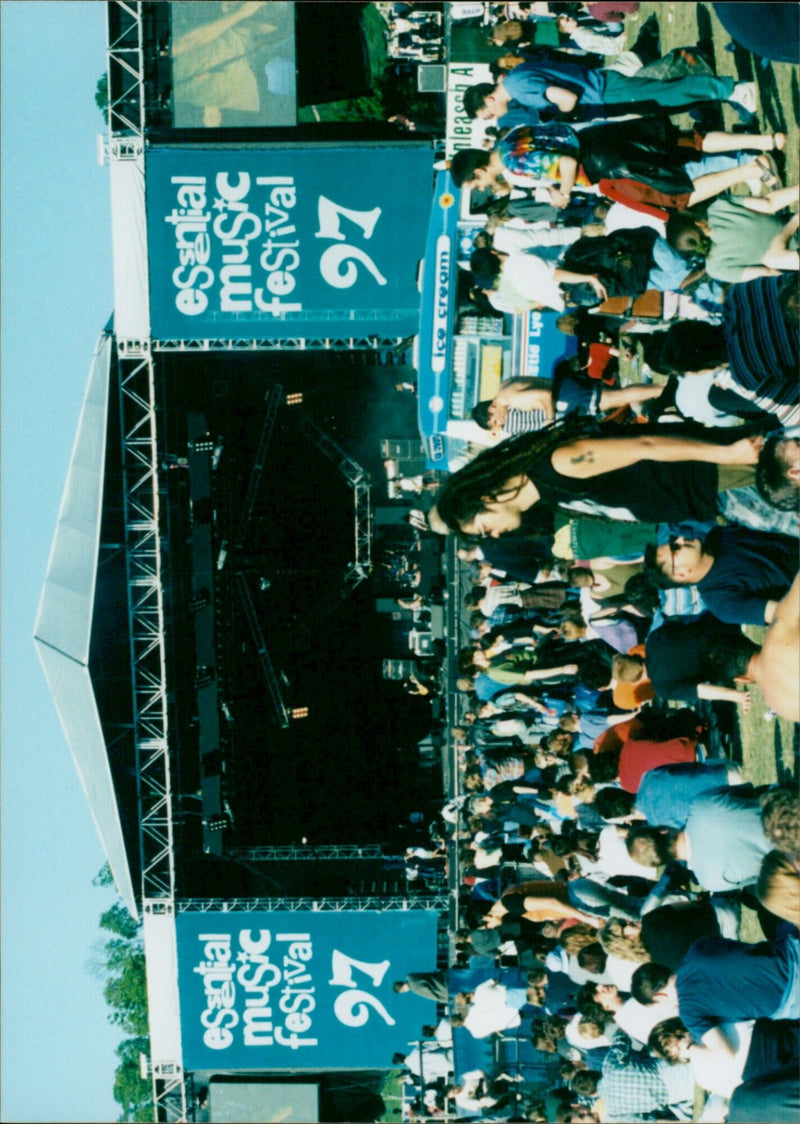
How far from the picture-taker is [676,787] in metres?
8.15

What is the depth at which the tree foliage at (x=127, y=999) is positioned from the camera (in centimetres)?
3472

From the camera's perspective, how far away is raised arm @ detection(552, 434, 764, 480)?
6484mm

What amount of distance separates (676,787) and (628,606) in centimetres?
251

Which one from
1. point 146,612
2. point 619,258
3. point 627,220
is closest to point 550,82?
point 627,220

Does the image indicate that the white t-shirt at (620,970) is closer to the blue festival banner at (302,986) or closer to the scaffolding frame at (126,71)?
the blue festival banner at (302,986)

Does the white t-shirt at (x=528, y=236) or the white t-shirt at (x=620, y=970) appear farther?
the white t-shirt at (x=528, y=236)

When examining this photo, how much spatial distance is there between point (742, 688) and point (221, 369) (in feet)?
32.1

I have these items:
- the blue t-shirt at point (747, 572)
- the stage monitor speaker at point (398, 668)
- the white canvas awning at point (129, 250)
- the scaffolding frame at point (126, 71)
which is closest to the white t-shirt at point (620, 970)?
the blue t-shirt at point (747, 572)

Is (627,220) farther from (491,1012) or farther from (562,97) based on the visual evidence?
(491,1012)

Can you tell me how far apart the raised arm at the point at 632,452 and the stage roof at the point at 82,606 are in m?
8.26

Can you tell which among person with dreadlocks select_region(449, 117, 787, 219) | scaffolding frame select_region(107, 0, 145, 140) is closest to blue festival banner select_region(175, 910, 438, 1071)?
person with dreadlocks select_region(449, 117, 787, 219)

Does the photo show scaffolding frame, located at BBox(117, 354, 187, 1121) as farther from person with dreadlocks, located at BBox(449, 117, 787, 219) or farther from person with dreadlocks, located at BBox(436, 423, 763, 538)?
person with dreadlocks, located at BBox(436, 423, 763, 538)

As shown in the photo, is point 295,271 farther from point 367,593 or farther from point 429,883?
point 429,883

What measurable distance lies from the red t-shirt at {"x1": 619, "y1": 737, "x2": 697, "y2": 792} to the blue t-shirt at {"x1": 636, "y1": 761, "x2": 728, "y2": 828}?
1.81 ft
